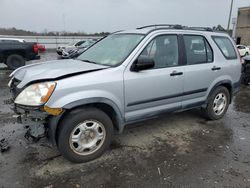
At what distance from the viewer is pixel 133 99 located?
11.0 feet

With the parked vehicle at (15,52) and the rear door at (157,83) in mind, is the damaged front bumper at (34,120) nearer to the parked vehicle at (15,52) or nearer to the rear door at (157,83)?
the rear door at (157,83)

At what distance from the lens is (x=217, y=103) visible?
4.76 m

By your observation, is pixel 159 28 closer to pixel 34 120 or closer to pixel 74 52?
pixel 34 120

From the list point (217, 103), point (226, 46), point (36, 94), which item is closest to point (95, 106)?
point (36, 94)

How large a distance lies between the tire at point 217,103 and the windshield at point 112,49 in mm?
2099

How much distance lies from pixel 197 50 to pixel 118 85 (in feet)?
6.33

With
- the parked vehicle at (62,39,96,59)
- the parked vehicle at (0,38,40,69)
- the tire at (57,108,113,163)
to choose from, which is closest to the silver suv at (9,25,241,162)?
the tire at (57,108,113,163)

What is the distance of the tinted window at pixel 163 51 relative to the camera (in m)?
3.56

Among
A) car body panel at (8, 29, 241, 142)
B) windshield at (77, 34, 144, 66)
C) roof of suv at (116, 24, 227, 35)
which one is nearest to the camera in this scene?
car body panel at (8, 29, 241, 142)

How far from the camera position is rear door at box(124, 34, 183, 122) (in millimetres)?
3317

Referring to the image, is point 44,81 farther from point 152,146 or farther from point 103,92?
point 152,146

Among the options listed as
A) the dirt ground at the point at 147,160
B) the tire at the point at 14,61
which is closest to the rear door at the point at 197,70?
the dirt ground at the point at 147,160

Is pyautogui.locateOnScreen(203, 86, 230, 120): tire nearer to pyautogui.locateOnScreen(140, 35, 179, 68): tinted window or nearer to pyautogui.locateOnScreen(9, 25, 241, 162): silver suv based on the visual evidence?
pyautogui.locateOnScreen(9, 25, 241, 162): silver suv

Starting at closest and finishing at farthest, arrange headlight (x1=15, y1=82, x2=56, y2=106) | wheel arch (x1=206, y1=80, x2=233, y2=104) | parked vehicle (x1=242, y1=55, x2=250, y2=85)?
headlight (x1=15, y1=82, x2=56, y2=106)
wheel arch (x1=206, y1=80, x2=233, y2=104)
parked vehicle (x1=242, y1=55, x2=250, y2=85)
